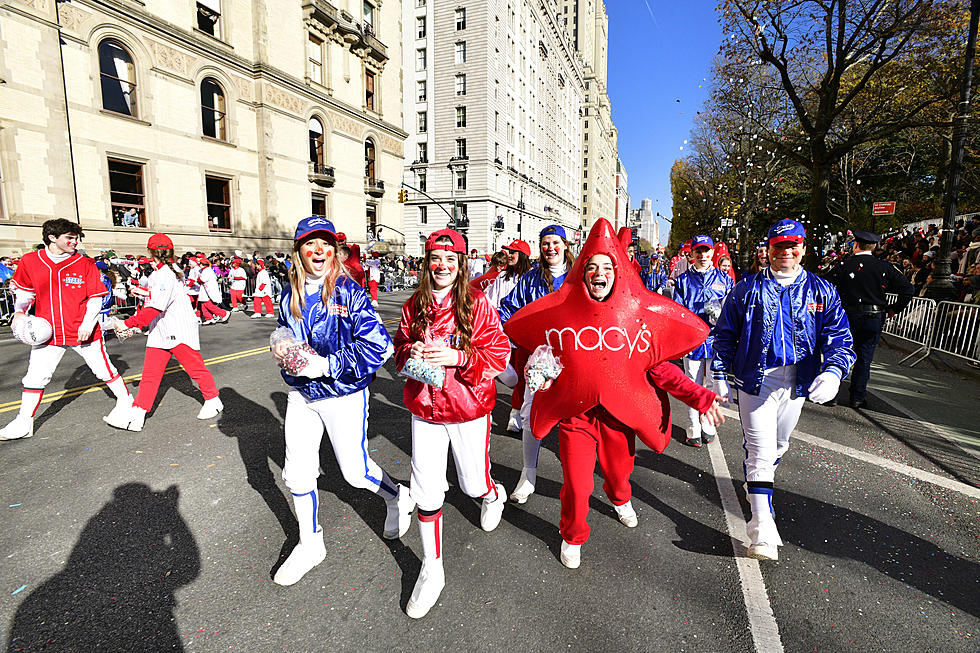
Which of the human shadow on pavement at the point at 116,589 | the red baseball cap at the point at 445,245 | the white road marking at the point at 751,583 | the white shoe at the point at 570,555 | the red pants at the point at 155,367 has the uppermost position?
the red baseball cap at the point at 445,245

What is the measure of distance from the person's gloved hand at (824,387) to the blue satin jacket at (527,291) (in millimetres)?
2310

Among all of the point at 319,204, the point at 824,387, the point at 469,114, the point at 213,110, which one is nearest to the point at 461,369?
the point at 824,387

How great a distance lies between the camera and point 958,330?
8398 millimetres

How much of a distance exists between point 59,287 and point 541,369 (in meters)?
5.19

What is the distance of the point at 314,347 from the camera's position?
2.81 meters

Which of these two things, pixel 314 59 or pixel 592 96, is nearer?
pixel 314 59

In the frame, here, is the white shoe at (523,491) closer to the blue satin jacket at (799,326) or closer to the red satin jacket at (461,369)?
the red satin jacket at (461,369)

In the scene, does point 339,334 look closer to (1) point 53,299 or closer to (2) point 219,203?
(1) point 53,299

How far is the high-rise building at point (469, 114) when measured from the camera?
164 ft

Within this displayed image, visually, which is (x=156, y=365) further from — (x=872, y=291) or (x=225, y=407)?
(x=872, y=291)

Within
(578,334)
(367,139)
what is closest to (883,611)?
(578,334)

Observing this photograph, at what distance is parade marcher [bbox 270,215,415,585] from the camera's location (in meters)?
2.75

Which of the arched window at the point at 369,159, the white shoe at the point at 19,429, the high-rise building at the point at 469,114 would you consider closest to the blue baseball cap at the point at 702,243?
the white shoe at the point at 19,429

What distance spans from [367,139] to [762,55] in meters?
25.2
